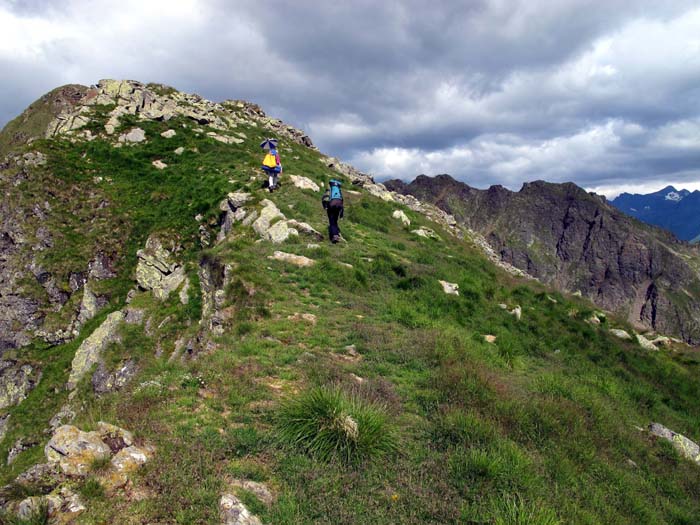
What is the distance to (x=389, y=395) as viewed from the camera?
8047mm

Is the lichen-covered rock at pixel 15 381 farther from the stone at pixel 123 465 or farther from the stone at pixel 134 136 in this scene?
the stone at pixel 134 136

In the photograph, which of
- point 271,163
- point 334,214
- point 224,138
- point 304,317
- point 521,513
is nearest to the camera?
point 521,513

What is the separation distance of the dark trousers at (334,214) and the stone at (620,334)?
50.3ft

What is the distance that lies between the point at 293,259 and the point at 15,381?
17814mm

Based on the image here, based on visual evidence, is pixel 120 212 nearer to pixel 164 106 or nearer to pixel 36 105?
pixel 164 106

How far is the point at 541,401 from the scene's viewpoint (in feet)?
28.9

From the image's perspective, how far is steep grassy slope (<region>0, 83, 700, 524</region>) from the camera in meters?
5.37

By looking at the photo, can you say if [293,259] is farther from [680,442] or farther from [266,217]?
[680,442]

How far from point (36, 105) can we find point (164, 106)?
98.3ft

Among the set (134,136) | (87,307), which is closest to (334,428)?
(87,307)

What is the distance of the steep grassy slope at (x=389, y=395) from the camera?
5371 millimetres

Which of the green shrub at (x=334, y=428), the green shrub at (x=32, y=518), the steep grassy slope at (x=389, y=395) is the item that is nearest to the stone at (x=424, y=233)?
the steep grassy slope at (x=389, y=395)

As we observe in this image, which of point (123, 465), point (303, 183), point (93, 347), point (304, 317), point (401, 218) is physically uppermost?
point (303, 183)

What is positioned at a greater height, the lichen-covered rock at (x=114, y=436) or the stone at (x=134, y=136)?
the stone at (x=134, y=136)
